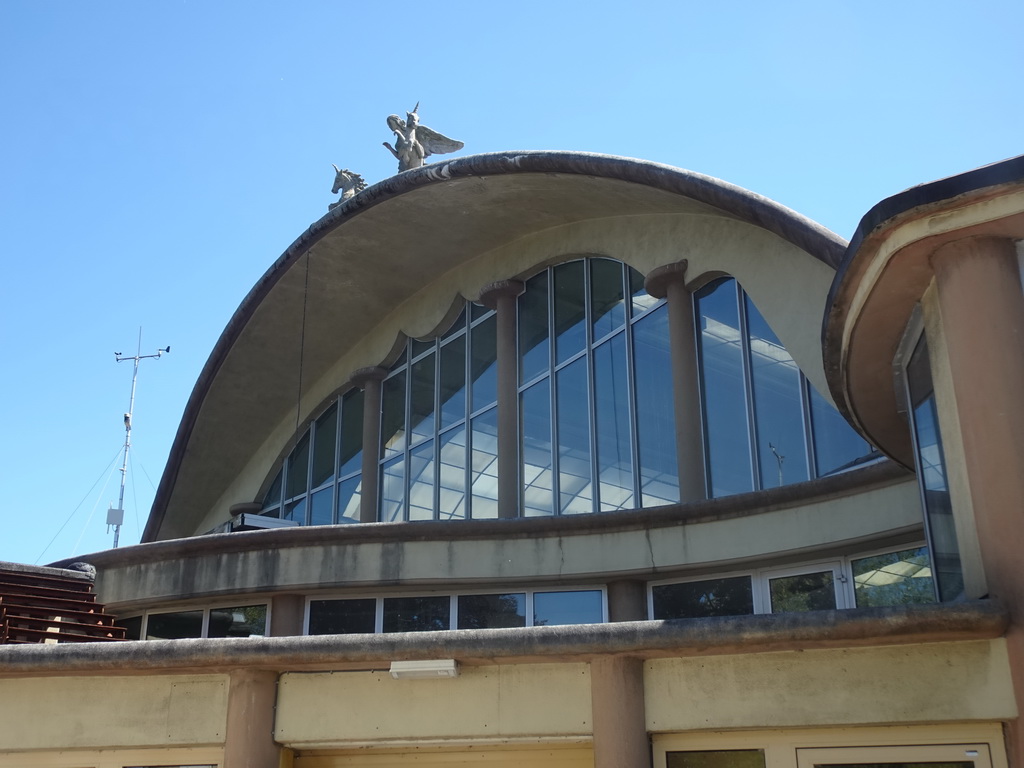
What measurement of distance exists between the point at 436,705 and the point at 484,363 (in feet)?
38.4

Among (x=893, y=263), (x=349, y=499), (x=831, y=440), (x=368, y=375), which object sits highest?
(x=368, y=375)

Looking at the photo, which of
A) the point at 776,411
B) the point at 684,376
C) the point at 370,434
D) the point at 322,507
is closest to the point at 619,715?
the point at 776,411

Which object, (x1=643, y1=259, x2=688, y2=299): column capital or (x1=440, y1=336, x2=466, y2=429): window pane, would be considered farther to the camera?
(x1=440, y1=336, x2=466, y2=429): window pane

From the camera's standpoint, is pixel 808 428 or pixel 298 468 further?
pixel 298 468

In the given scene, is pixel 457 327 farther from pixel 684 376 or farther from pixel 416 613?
pixel 416 613

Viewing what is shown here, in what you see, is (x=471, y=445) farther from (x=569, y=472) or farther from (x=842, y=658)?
(x=842, y=658)

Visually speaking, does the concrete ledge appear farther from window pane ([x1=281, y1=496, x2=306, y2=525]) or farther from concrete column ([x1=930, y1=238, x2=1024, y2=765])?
window pane ([x1=281, y1=496, x2=306, y2=525])

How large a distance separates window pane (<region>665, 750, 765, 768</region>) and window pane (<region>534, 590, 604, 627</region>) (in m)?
6.98

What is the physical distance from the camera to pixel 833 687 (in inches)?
275

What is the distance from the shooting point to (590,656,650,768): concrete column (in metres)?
7.43

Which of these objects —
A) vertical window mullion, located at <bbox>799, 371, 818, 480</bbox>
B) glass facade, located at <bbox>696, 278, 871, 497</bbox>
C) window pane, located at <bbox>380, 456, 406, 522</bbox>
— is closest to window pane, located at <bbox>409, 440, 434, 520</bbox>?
window pane, located at <bbox>380, 456, 406, 522</bbox>

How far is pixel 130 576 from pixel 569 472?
646 centimetres

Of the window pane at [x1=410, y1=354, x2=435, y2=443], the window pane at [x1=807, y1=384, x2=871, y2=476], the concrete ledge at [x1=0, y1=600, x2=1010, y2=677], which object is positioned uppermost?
the window pane at [x1=410, y1=354, x2=435, y2=443]

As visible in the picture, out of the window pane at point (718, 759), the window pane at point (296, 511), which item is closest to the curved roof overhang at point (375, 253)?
the window pane at point (296, 511)
